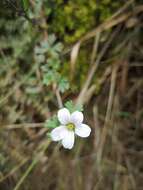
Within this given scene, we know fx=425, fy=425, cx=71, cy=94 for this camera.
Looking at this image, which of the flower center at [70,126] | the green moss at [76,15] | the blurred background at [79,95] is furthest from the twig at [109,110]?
the flower center at [70,126]

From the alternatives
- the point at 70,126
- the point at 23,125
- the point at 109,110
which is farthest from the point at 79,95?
the point at 70,126

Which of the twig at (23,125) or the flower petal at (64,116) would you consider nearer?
the flower petal at (64,116)

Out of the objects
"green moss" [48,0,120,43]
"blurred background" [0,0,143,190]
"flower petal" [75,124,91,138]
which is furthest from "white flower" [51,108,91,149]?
"green moss" [48,0,120,43]

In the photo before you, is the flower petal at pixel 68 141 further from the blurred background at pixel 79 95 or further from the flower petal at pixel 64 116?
the blurred background at pixel 79 95

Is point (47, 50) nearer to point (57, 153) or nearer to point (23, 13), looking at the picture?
point (23, 13)

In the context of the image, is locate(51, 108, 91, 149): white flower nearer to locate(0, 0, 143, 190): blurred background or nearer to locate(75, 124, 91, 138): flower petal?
locate(75, 124, 91, 138): flower petal

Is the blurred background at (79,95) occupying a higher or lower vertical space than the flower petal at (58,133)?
higher
